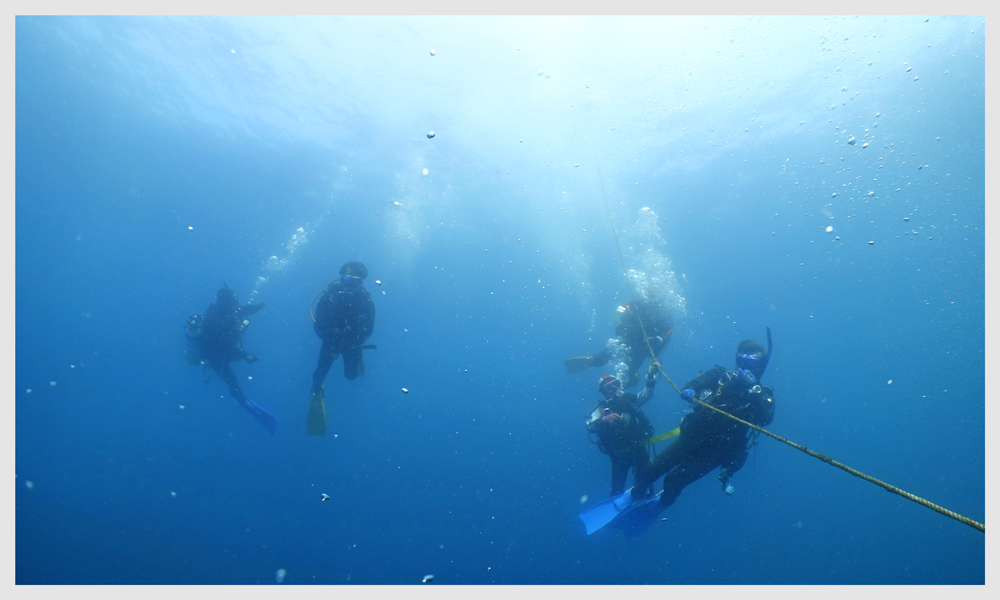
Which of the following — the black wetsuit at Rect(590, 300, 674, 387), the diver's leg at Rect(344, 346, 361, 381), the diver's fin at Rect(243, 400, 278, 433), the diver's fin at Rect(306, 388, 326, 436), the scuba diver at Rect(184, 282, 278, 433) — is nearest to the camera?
the diver's leg at Rect(344, 346, 361, 381)

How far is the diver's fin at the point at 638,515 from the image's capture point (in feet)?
21.8

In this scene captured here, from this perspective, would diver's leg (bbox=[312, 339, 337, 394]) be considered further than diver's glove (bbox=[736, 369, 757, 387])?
Yes

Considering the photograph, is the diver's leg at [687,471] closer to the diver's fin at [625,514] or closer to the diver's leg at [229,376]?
the diver's fin at [625,514]

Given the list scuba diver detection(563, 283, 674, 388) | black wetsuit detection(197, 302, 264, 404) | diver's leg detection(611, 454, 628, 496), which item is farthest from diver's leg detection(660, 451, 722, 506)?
black wetsuit detection(197, 302, 264, 404)

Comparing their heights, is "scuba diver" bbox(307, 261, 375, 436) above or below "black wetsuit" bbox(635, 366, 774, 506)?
above

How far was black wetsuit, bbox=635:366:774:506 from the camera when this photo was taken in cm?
538

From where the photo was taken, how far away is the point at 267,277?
6066 cm

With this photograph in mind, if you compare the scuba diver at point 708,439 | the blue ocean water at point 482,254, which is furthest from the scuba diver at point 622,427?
the blue ocean water at point 482,254

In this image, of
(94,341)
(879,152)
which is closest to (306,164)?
(879,152)

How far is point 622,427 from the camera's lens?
20.8 feet

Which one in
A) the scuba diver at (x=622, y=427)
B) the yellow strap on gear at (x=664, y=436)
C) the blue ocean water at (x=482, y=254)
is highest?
the blue ocean water at (x=482, y=254)

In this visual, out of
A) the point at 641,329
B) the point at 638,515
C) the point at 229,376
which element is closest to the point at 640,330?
the point at 641,329

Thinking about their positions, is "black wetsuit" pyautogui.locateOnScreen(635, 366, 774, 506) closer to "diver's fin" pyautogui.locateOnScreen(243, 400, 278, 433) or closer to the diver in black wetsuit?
the diver in black wetsuit

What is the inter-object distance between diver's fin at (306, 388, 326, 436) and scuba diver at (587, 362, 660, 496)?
5864mm
